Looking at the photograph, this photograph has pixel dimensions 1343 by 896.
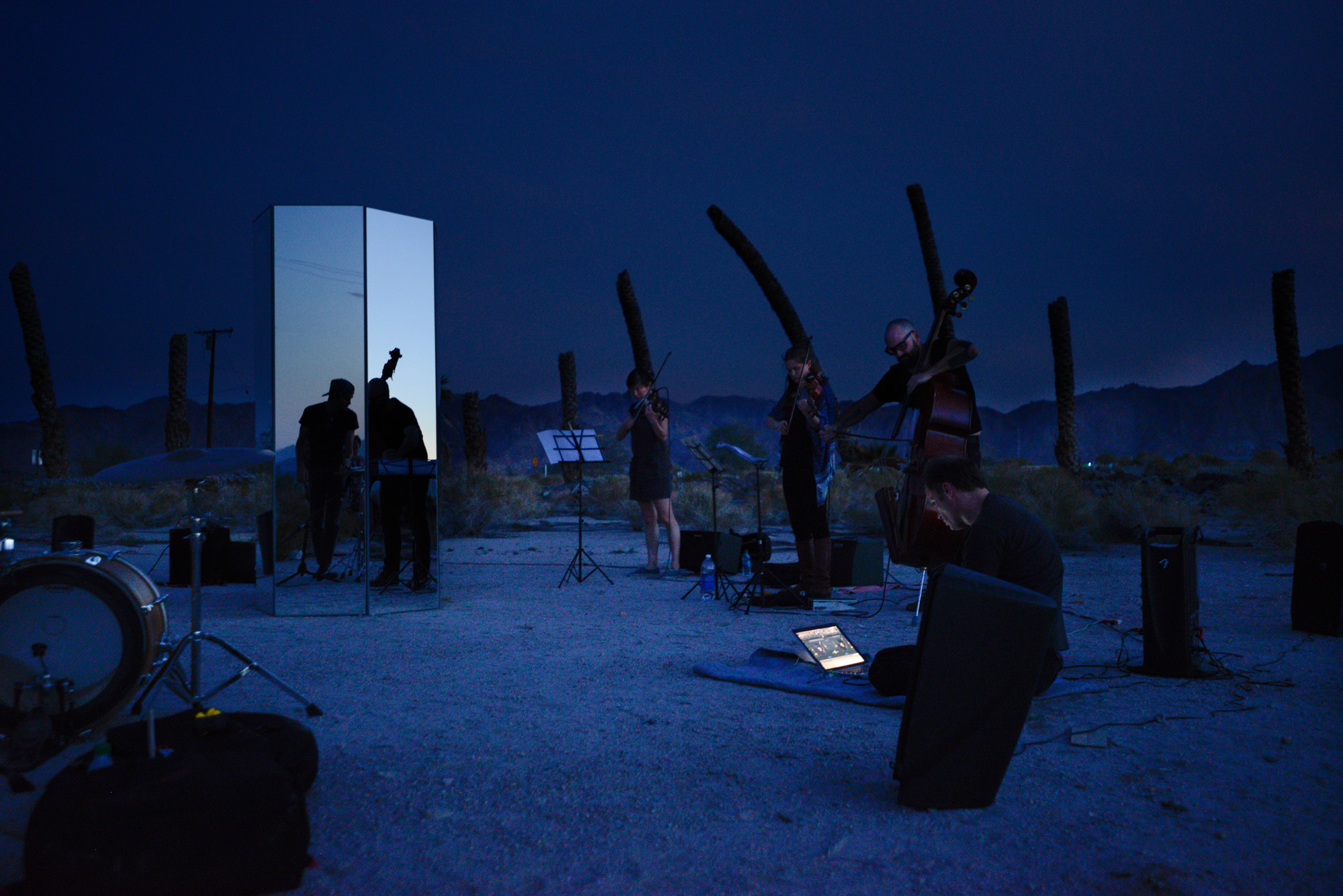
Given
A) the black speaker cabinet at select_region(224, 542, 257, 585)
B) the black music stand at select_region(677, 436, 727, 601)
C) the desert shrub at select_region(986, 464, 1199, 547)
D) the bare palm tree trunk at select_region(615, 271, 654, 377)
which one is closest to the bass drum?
the black music stand at select_region(677, 436, 727, 601)

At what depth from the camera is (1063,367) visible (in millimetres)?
22859

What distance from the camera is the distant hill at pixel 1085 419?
68.8 m

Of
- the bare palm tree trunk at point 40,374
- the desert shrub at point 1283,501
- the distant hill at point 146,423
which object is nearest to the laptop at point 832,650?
the desert shrub at point 1283,501

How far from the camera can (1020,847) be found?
285 centimetres

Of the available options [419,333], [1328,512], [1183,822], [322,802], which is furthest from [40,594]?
[1328,512]

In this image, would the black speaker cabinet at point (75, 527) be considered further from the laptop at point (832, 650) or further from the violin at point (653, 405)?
the laptop at point (832, 650)

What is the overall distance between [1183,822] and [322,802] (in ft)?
9.64

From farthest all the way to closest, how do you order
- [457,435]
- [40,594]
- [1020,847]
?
[457,435] → [40,594] → [1020,847]

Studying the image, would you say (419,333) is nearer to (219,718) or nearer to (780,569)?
(780,569)

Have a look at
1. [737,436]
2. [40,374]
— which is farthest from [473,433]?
[737,436]

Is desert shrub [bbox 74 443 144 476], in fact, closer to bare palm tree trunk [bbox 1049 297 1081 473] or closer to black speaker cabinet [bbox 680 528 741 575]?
black speaker cabinet [bbox 680 528 741 575]

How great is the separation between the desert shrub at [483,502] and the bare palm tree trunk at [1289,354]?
1568 centimetres

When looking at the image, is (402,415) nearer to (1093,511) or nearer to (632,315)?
(1093,511)

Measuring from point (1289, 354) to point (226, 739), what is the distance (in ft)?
76.4
